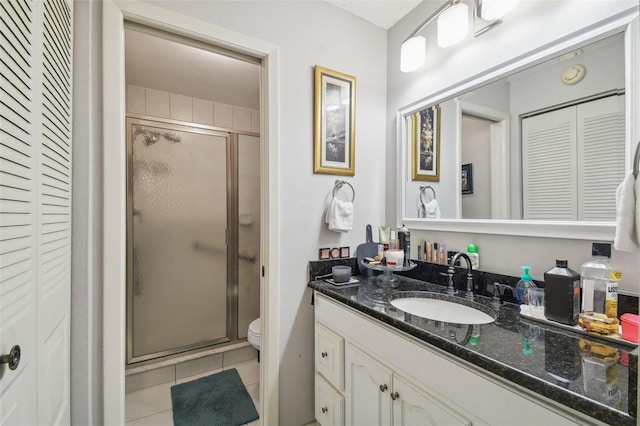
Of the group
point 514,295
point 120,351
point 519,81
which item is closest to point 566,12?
point 519,81

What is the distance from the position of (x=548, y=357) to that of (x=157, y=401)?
7.31ft

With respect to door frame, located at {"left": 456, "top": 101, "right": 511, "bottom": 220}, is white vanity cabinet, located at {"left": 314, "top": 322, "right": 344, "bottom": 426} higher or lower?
lower

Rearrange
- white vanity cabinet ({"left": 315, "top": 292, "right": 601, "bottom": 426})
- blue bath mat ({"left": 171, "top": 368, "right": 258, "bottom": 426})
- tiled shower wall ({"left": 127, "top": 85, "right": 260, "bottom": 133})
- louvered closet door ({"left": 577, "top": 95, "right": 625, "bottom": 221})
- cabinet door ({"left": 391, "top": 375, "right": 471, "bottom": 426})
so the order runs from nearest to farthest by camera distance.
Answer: white vanity cabinet ({"left": 315, "top": 292, "right": 601, "bottom": 426}), cabinet door ({"left": 391, "top": 375, "right": 471, "bottom": 426}), louvered closet door ({"left": 577, "top": 95, "right": 625, "bottom": 221}), blue bath mat ({"left": 171, "top": 368, "right": 258, "bottom": 426}), tiled shower wall ({"left": 127, "top": 85, "right": 260, "bottom": 133})

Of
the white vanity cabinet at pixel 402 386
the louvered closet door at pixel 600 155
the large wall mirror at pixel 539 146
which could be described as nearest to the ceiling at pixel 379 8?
the large wall mirror at pixel 539 146

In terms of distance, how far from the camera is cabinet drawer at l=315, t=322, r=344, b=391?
128 cm

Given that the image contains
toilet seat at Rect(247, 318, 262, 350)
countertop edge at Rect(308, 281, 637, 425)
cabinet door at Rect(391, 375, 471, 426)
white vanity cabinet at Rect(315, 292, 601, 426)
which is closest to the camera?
countertop edge at Rect(308, 281, 637, 425)

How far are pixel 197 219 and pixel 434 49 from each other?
216 cm

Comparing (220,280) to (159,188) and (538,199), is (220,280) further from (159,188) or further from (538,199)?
(538,199)

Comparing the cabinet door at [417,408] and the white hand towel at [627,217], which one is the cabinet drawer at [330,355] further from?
the white hand towel at [627,217]

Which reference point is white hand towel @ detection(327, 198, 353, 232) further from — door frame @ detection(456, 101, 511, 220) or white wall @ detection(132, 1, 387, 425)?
door frame @ detection(456, 101, 511, 220)

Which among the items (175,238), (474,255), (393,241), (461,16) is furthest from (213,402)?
(461,16)

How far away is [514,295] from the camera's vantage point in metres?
1.12

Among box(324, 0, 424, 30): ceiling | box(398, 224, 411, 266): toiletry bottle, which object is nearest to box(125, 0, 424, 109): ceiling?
box(324, 0, 424, 30): ceiling

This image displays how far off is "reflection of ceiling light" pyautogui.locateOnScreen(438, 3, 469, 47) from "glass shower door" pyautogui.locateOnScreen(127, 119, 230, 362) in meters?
1.95
